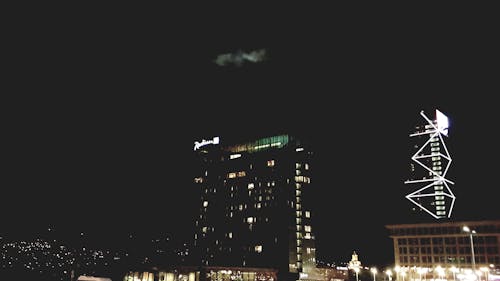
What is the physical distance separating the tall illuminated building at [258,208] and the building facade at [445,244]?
24.3 m

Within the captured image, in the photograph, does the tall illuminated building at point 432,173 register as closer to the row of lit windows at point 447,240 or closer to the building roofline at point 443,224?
the building roofline at point 443,224

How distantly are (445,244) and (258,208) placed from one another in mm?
50393

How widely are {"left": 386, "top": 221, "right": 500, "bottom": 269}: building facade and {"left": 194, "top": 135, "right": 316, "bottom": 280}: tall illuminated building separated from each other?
2431cm

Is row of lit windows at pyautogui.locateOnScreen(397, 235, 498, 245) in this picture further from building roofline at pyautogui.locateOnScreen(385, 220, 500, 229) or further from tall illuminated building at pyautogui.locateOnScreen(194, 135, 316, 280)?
tall illuminated building at pyautogui.locateOnScreen(194, 135, 316, 280)

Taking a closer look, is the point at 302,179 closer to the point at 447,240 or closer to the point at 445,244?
the point at 445,244

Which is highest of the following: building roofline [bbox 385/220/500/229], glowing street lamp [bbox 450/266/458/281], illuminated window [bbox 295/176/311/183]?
illuminated window [bbox 295/176/311/183]

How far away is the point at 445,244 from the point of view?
4715 inches

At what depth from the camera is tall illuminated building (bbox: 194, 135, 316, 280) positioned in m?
127

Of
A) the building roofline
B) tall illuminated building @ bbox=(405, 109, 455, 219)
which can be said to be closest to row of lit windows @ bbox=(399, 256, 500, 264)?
the building roofline

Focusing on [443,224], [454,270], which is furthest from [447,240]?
[454,270]

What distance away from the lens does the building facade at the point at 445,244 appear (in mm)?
110562

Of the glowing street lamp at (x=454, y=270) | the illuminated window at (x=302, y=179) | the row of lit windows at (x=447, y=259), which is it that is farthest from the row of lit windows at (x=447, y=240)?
the illuminated window at (x=302, y=179)

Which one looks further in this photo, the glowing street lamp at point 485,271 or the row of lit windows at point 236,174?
the row of lit windows at point 236,174

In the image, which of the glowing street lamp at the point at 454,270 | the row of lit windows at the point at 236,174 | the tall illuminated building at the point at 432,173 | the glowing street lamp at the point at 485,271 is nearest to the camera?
the glowing street lamp at the point at 485,271
